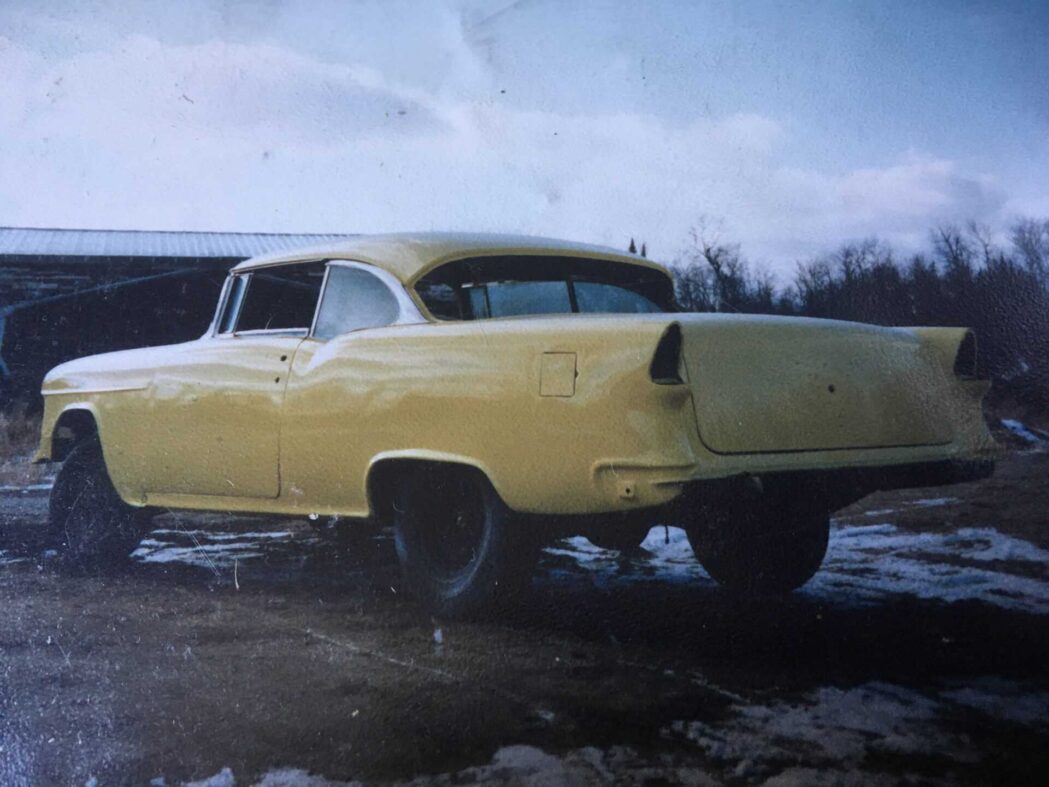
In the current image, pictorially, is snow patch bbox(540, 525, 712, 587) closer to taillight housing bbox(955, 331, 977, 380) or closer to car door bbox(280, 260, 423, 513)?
car door bbox(280, 260, 423, 513)

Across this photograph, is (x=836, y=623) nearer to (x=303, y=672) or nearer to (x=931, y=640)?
(x=931, y=640)

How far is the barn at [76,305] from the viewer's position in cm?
396

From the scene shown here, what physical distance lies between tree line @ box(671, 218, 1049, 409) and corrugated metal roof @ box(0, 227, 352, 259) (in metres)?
1.51

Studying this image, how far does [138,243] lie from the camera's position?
28.0 feet

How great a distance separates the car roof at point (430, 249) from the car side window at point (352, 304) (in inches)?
2.3

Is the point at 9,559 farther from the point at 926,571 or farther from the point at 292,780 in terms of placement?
the point at 926,571

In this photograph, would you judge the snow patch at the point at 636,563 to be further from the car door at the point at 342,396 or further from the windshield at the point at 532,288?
the car door at the point at 342,396

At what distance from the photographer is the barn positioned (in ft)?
13.0

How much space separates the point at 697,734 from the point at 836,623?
0.97 metres

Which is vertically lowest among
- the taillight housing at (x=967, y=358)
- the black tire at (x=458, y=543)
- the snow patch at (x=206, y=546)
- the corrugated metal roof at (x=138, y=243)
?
the snow patch at (x=206, y=546)

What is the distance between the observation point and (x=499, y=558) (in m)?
2.55

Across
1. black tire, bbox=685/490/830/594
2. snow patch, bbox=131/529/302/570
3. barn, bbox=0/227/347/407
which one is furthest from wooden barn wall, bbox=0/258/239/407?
black tire, bbox=685/490/830/594

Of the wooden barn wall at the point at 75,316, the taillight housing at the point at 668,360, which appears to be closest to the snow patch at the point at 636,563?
the taillight housing at the point at 668,360

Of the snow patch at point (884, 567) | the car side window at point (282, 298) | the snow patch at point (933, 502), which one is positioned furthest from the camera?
the snow patch at point (933, 502)
